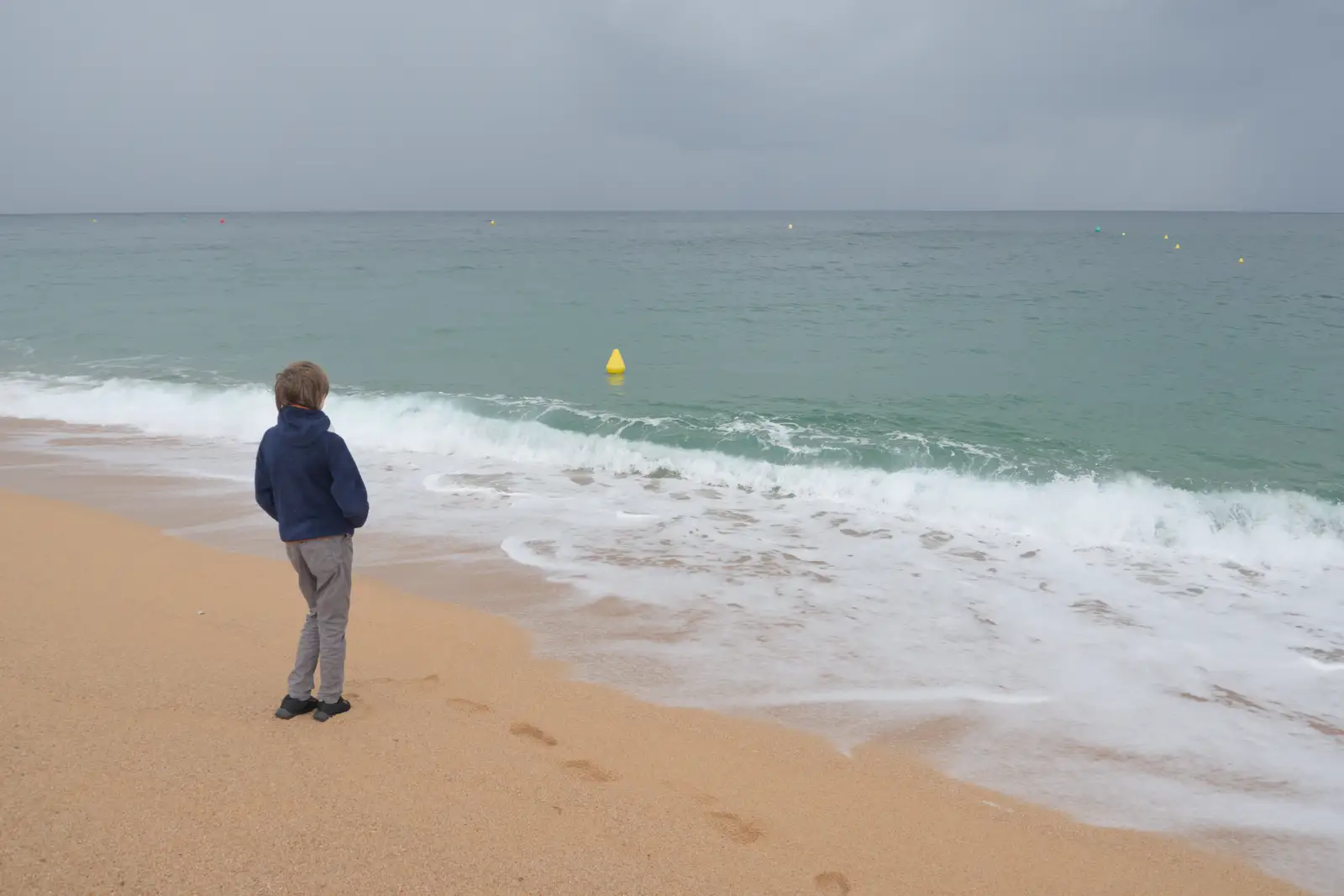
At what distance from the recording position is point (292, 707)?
3.91 meters

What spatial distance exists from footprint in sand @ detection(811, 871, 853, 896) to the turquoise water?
8.29 meters

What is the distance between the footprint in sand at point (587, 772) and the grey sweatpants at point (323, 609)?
45.7 inches

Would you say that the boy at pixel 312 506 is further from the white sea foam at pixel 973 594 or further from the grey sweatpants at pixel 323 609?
the white sea foam at pixel 973 594

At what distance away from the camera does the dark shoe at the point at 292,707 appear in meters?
3.89

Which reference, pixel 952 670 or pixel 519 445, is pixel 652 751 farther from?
pixel 519 445

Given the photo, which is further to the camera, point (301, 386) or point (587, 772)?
point (587, 772)

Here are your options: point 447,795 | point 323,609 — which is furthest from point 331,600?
point 447,795

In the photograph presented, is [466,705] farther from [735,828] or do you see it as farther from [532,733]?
[735,828]

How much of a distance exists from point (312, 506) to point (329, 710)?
100cm

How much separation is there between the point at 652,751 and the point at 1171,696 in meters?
3.38

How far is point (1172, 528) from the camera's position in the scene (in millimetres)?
8945

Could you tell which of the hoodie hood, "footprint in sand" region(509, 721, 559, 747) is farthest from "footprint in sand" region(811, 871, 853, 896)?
the hoodie hood

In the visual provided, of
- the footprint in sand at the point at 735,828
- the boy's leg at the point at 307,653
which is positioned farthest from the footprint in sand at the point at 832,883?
the boy's leg at the point at 307,653

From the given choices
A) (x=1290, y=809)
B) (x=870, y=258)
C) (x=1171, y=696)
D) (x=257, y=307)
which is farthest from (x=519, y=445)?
(x=870, y=258)
